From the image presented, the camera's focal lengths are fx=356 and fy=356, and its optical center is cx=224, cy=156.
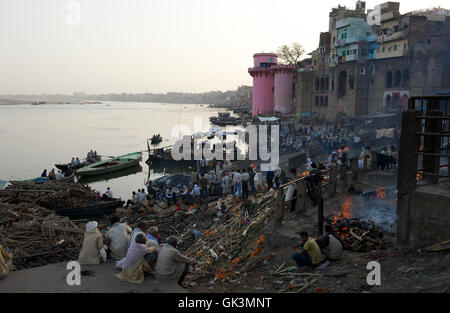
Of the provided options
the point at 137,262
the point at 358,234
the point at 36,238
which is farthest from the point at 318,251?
the point at 36,238

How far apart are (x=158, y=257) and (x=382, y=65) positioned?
3913cm

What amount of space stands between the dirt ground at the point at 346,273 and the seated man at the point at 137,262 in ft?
3.66

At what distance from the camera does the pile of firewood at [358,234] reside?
275 inches

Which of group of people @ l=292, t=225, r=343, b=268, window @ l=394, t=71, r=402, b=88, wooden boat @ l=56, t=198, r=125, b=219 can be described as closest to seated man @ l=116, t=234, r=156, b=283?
group of people @ l=292, t=225, r=343, b=268

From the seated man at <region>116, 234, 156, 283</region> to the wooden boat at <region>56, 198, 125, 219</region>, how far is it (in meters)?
12.5

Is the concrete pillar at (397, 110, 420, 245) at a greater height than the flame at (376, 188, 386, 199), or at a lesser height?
greater

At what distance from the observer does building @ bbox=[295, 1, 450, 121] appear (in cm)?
3294

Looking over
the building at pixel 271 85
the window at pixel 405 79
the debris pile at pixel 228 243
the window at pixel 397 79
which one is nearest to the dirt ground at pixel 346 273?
the debris pile at pixel 228 243

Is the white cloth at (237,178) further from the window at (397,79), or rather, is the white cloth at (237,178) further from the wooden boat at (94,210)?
the window at (397,79)

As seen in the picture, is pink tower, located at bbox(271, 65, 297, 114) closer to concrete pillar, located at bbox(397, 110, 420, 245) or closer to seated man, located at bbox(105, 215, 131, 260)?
concrete pillar, located at bbox(397, 110, 420, 245)
